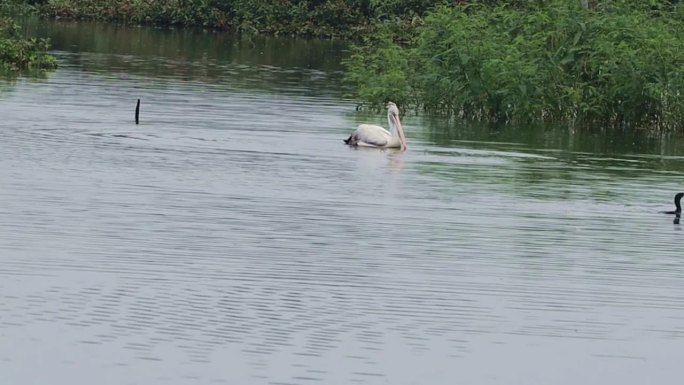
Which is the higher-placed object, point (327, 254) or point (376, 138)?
point (376, 138)

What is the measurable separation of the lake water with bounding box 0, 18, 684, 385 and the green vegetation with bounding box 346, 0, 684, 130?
140 centimetres

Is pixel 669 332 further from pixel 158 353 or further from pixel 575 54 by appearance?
pixel 575 54

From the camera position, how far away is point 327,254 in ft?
61.0

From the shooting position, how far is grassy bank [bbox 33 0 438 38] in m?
80.4

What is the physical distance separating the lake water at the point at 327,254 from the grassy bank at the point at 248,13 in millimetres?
45221

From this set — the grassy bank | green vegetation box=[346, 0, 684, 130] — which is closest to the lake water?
green vegetation box=[346, 0, 684, 130]

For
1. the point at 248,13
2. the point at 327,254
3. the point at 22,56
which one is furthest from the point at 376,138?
the point at 248,13

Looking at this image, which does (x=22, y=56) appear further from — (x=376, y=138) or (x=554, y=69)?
(x=376, y=138)

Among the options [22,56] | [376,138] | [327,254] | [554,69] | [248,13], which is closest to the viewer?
[327,254]

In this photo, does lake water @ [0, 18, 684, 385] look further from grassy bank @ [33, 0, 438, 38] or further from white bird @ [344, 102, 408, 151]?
grassy bank @ [33, 0, 438, 38]

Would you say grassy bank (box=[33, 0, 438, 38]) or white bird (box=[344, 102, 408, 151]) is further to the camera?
grassy bank (box=[33, 0, 438, 38])

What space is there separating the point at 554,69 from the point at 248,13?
4514 cm

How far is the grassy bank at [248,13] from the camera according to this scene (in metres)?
80.4

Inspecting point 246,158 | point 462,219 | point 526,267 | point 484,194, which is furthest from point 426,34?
point 526,267
